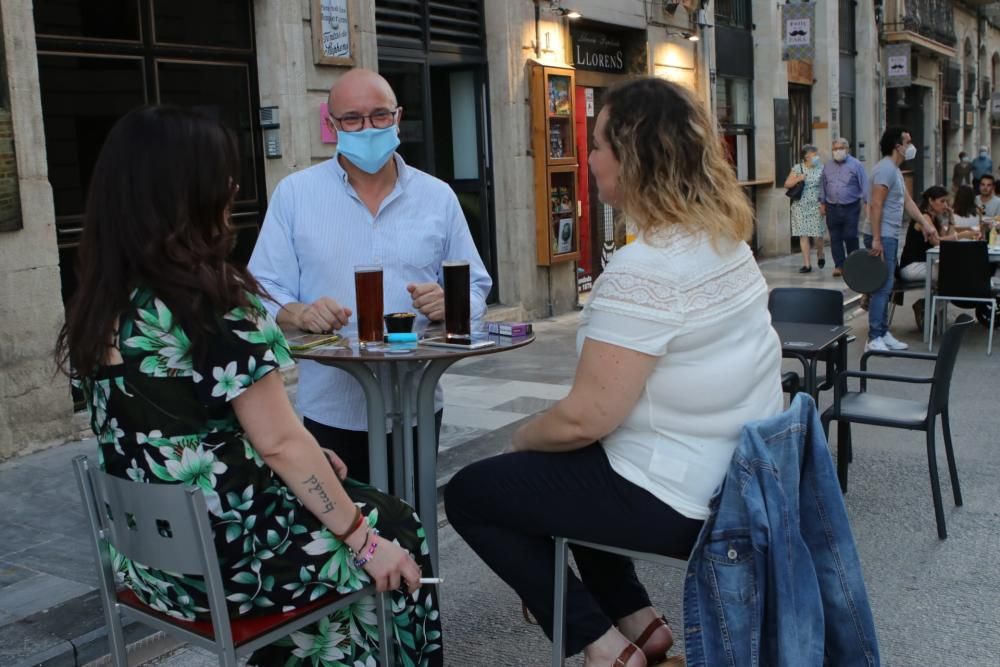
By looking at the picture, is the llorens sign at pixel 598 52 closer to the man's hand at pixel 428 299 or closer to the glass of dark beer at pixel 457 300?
the man's hand at pixel 428 299

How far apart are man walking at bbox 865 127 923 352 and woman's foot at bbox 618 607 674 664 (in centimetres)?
642

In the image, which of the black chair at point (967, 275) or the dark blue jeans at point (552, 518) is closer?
the dark blue jeans at point (552, 518)

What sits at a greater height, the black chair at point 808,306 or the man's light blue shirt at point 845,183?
the man's light blue shirt at point 845,183

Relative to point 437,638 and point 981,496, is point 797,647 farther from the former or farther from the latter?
point 981,496

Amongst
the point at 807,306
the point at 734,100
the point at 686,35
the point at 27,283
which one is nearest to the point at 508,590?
the point at 807,306

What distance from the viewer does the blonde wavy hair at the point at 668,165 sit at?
2.53 m

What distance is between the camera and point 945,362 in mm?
4520

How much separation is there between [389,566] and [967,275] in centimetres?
773

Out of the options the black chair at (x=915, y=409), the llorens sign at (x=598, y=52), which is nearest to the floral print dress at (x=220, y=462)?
the black chair at (x=915, y=409)

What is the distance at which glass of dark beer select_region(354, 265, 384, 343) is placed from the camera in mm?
3041

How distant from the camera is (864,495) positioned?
5.16 meters

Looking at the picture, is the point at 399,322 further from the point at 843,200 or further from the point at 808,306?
the point at 843,200

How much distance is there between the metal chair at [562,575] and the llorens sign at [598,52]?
9.80 metres

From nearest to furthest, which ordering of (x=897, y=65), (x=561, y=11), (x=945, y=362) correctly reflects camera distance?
(x=945, y=362)
(x=561, y=11)
(x=897, y=65)
